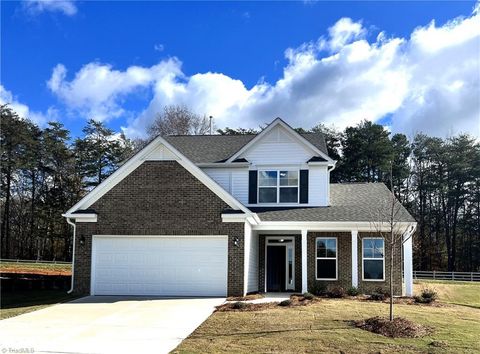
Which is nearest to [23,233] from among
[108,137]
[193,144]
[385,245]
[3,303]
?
[108,137]

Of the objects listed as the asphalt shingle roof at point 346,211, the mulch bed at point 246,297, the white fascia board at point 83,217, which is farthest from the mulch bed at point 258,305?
the white fascia board at point 83,217

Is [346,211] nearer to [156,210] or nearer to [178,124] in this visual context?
[156,210]

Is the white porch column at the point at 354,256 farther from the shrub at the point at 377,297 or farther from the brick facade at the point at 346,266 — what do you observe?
the shrub at the point at 377,297

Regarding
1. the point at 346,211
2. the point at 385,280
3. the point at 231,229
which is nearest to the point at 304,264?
the point at 346,211

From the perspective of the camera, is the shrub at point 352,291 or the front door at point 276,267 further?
the front door at point 276,267

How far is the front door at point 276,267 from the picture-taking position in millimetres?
20797

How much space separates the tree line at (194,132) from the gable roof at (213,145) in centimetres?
2806

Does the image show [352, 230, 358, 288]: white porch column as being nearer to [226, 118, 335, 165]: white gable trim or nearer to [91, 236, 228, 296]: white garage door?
[226, 118, 335, 165]: white gable trim

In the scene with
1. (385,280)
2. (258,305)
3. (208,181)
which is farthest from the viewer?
(385,280)

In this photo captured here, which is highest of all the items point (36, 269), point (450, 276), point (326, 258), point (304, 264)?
point (326, 258)

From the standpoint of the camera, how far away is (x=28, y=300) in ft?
54.4

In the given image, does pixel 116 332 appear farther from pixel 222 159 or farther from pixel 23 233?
pixel 23 233

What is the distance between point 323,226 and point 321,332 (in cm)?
836

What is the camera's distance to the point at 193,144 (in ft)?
77.7
